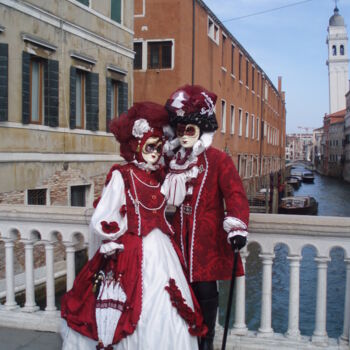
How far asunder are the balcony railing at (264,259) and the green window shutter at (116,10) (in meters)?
9.35

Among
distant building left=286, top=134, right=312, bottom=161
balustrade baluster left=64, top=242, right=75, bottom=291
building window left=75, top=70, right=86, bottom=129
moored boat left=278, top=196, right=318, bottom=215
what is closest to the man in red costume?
balustrade baluster left=64, top=242, right=75, bottom=291

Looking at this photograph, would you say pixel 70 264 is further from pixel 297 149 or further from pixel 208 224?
pixel 297 149

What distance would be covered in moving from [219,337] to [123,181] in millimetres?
1104

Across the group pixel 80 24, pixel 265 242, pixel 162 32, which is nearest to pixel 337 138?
pixel 162 32

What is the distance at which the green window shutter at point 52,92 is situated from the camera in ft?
30.0

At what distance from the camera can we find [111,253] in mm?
2332

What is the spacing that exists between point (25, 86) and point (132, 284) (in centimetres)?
684

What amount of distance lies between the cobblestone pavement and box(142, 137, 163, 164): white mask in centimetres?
125

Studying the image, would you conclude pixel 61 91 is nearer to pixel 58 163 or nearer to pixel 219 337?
pixel 58 163

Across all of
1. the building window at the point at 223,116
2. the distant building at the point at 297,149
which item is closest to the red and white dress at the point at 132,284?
the building window at the point at 223,116

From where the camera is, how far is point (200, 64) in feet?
59.4

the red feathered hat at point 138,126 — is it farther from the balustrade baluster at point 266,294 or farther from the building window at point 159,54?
the building window at point 159,54

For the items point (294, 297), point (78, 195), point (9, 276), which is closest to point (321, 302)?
point (294, 297)

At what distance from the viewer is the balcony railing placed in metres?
2.65
